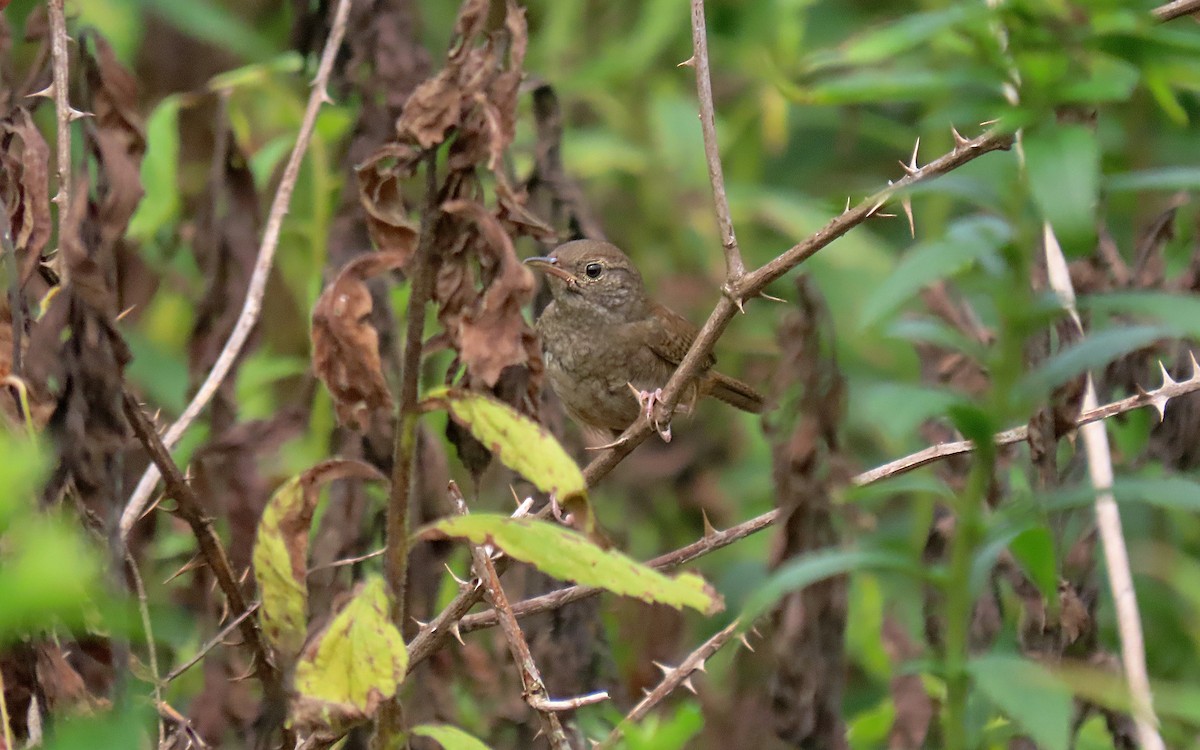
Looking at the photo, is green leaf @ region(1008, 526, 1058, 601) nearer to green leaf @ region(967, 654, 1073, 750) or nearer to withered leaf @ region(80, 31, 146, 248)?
green leaf @ region(967, 654, 1073, 750)

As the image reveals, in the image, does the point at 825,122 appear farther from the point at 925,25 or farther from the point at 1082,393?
the point at 925,25

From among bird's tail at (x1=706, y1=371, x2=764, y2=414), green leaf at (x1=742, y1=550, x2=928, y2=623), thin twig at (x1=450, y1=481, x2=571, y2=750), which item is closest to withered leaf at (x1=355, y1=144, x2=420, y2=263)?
thin twig at (x1=450, y1=481, x2=571, y2=750)

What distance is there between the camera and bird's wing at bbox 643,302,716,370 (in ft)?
16.0

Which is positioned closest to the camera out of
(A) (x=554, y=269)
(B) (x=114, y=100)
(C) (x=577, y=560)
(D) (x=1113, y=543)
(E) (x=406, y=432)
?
(C) (x=577, y=560)

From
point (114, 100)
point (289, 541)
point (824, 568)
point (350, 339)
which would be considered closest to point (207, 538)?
point (289, 541)

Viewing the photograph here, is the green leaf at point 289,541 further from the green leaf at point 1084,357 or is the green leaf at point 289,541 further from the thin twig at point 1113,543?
the thin twig at point 1113,543

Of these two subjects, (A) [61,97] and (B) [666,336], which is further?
(B) [666,336]

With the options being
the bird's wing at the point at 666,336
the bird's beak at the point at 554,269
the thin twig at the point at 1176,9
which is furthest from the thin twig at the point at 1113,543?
the bird's wing at the point at 666,336

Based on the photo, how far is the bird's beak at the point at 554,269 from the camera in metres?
4.51

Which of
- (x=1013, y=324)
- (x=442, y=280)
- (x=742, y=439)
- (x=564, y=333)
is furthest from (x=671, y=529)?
(x=1013, y=324)

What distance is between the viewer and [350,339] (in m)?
1.95

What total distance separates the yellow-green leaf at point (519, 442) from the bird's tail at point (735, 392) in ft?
9.26

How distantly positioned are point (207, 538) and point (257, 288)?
74cm

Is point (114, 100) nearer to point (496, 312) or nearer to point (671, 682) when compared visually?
point (496, 312)
